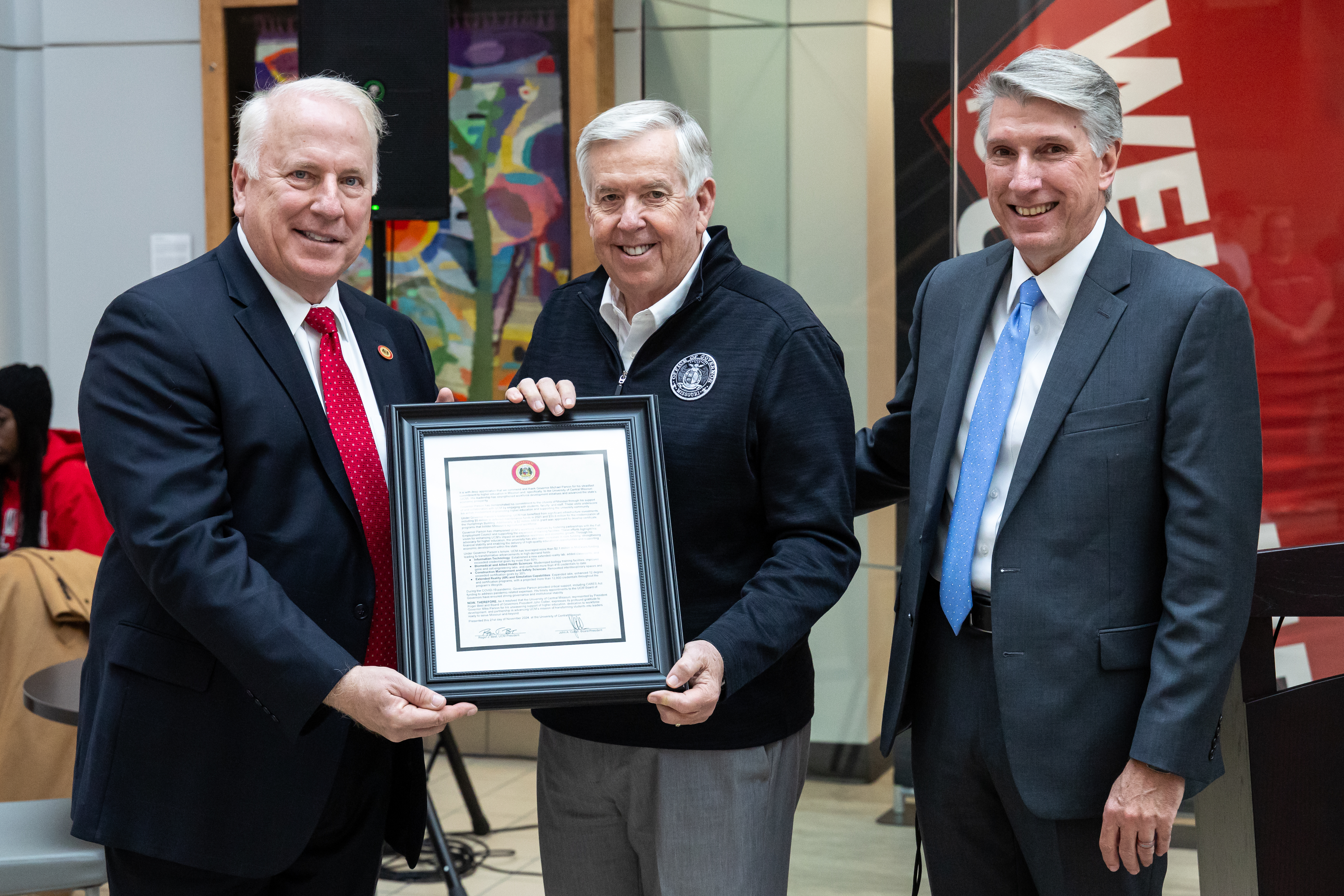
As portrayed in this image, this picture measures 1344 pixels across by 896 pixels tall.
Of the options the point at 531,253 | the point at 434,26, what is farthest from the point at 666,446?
the point at 531,253

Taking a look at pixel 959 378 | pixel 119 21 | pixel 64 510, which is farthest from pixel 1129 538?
pixel 119 21

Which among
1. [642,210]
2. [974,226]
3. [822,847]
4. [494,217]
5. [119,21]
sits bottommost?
[822,847]

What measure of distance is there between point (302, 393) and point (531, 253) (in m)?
3.61

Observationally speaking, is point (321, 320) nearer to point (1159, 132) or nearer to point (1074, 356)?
point (1074, 356)

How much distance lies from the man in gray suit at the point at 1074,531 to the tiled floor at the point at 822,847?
1.85 m

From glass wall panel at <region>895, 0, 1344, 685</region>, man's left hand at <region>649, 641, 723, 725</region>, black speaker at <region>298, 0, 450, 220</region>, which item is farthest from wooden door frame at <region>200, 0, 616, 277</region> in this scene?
man's left hand at <region>649, 641, 723, 725</region>

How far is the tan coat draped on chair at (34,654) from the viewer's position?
354 cm

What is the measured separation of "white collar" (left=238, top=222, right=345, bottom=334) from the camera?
6.62 feet

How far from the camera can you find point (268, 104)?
1994 millimetres

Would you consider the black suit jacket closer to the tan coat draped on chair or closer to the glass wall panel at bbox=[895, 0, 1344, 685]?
the tan coat draped on chair

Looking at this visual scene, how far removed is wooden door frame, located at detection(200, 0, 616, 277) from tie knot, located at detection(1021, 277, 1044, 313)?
3044 mm

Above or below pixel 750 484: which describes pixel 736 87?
above

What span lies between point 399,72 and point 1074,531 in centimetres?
301

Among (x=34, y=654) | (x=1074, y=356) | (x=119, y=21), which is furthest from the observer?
(x=119, y=21)
